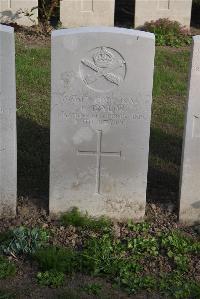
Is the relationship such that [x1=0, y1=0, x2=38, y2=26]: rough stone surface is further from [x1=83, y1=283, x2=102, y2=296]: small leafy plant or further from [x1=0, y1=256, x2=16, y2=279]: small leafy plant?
[x1=83, y1=283, x2=102, y2=296]: small leafy plant

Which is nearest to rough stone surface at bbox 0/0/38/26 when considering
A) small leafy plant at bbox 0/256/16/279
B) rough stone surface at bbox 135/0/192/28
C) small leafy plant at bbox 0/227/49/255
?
rough stone surface at bbox 135/0/192/28

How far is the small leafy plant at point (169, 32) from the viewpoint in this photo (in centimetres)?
1181

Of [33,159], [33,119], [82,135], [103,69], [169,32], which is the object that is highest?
[169,32]

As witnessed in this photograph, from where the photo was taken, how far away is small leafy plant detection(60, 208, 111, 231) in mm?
5742

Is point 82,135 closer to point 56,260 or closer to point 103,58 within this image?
point 103,58

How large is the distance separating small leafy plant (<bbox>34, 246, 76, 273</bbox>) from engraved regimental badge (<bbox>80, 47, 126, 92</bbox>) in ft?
4.75

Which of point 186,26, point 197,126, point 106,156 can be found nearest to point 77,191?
point 106,156

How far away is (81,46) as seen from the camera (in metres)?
5.33

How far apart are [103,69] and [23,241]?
1.61m

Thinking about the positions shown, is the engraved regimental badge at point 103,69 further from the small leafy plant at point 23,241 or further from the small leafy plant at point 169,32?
the small leafy plant at point 169,32

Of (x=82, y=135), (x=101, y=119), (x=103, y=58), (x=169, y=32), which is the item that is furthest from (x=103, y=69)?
(x=169, y=32)

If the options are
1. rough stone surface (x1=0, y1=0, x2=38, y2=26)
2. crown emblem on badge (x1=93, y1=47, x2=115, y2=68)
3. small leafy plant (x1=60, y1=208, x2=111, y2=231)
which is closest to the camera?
crown emblem on badge (x1=93, y1=47, x2=115, y2=68)

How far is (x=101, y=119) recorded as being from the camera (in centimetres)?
561

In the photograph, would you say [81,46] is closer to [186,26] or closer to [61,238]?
[61,238]
